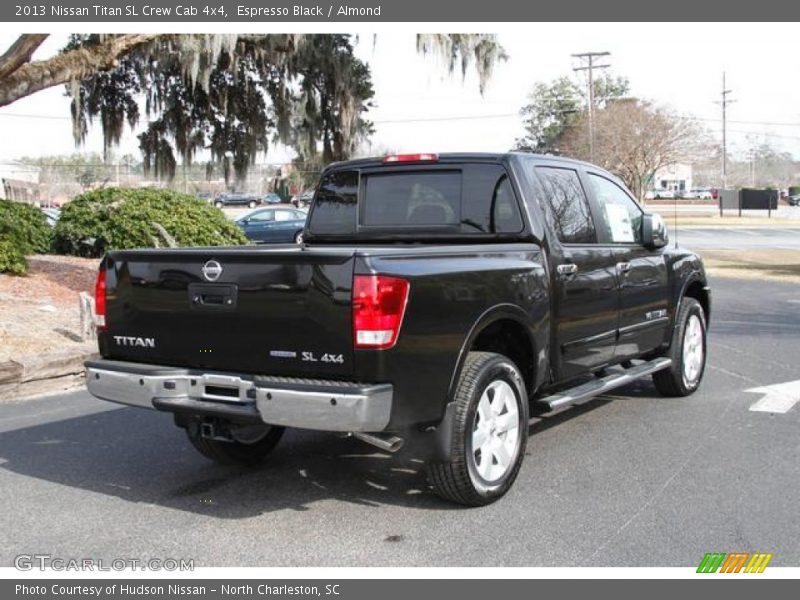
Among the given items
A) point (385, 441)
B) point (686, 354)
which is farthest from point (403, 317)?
point (686, 354)

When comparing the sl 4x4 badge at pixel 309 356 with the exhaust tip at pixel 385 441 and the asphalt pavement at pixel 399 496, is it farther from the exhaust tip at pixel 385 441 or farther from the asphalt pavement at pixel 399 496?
the asphalt pavement at pixel 399 496

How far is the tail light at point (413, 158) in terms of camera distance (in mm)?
5750

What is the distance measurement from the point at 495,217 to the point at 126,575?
301 cm

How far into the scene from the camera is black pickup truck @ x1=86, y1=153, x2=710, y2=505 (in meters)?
4.20

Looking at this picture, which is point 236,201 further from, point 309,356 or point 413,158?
point 309,356

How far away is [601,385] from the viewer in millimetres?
5977

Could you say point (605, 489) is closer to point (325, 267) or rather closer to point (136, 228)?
point (325, 267)

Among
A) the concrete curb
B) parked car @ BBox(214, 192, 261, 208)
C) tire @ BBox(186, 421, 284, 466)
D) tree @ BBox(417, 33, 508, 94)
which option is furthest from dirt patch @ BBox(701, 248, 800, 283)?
parked car @ BBox(214, 192, 261, 208)

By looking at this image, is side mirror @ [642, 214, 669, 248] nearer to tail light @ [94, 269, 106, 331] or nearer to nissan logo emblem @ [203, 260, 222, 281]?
nissan logo emblem @ [203, 260, 222, 281]

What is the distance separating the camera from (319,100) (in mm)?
18094

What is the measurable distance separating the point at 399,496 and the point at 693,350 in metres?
3.75

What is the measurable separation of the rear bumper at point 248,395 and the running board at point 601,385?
5.36 ft

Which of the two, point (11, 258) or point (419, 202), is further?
point (11, 258)

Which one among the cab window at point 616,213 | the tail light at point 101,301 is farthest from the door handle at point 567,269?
the tail light at point 101,301
